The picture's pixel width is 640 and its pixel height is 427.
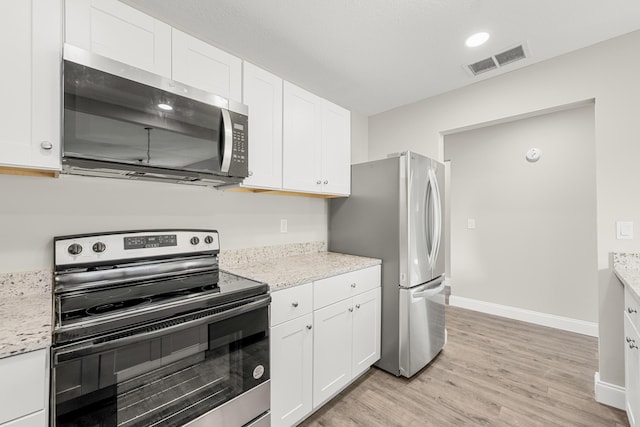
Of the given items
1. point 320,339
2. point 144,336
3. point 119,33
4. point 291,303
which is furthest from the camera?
point 320,339

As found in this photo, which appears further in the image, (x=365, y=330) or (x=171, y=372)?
(x=365, y=330)

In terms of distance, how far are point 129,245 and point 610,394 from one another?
10.4 feet

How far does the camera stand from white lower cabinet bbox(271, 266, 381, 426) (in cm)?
153

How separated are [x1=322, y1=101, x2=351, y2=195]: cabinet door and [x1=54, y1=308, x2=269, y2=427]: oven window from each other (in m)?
1.26

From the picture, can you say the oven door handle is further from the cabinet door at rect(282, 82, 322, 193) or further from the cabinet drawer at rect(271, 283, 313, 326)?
the cabinet door at rect(282, 82, 322, 193)

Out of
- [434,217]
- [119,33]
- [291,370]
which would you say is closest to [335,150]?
[434,217]

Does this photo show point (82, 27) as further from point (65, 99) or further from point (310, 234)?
point (310, 234)

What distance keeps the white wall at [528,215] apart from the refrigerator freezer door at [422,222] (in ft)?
5.30

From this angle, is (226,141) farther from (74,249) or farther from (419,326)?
(419,326)

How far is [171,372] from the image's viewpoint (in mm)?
1091

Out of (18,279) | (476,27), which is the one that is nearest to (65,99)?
(18,279)

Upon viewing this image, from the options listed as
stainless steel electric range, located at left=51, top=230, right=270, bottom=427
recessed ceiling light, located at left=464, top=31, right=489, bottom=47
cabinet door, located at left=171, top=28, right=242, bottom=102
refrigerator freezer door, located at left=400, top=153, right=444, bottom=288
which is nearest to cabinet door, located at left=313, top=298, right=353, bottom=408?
stainless steel electric range, located at left=51, top=230, right=270, bottom=427

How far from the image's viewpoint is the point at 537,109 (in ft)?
7.70

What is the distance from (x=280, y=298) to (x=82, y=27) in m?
1.51
